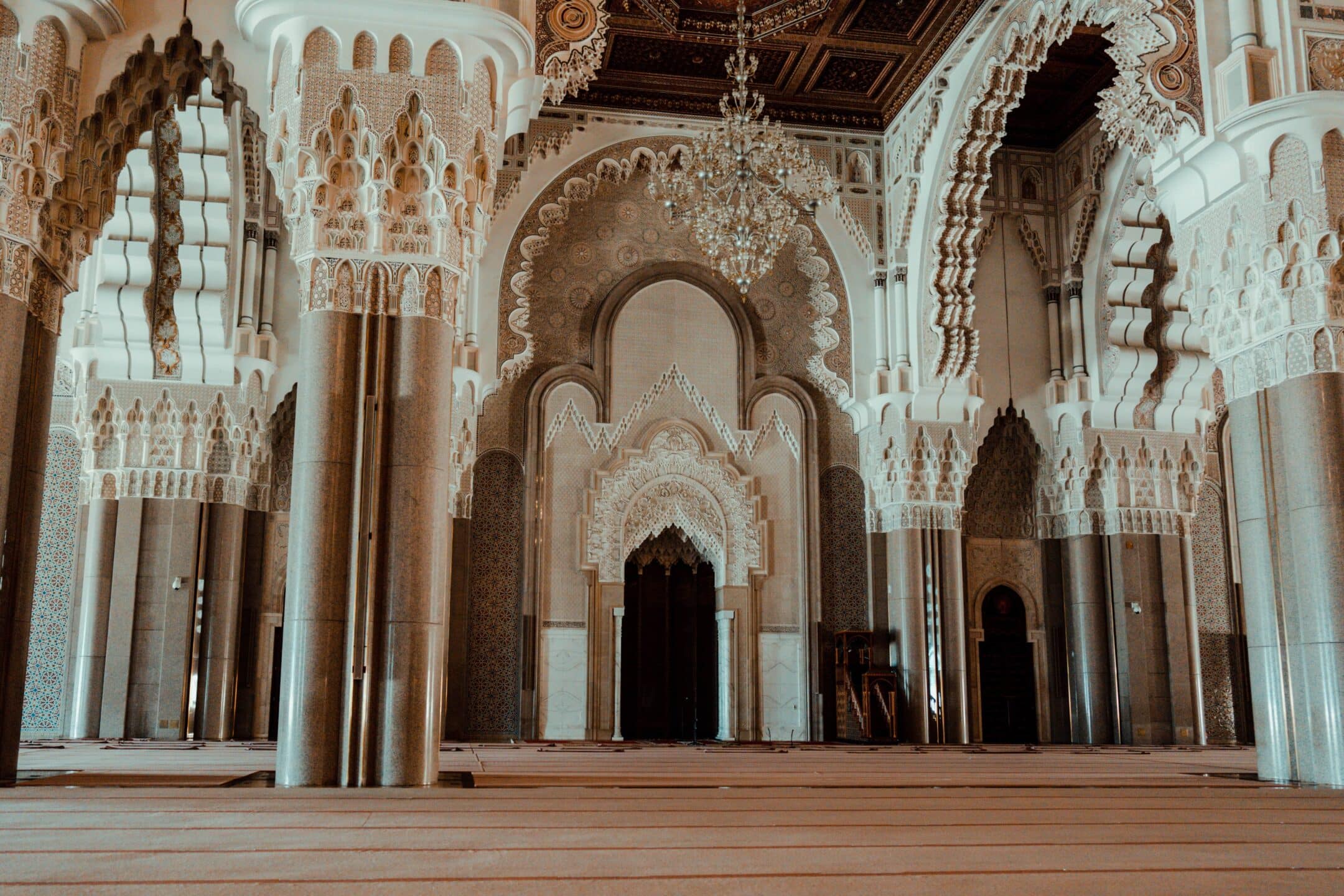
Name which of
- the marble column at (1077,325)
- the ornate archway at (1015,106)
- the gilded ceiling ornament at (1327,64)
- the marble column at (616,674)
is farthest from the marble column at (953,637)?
the gilded ceiling ornament at (1327,64)

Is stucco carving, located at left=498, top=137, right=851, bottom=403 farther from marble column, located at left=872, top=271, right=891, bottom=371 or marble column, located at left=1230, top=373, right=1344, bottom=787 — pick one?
marble column, located at left=1230, top=373, right=1344, bottom=787

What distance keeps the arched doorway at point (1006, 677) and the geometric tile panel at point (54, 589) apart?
7.99m

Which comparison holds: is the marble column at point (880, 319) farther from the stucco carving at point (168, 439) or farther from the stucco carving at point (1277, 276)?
the stucco carving at point (168, 439)

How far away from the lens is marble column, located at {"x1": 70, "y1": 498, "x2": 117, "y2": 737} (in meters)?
8.94

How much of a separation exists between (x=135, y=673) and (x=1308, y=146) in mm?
8459

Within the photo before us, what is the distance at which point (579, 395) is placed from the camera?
35.7 feet

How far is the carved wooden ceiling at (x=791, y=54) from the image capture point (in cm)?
955

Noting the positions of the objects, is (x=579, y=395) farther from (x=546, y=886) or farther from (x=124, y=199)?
(x=546, y=886)

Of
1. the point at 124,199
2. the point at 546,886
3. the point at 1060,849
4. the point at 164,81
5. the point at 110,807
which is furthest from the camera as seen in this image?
the point at 124,199

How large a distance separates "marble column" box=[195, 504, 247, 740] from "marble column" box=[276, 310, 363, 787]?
4.90 metres

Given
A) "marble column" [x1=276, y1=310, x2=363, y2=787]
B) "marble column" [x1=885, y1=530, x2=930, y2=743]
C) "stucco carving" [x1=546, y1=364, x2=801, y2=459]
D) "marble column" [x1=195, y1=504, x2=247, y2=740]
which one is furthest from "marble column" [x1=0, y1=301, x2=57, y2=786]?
"marble column" [x1=885, y1=530, x2=930, y2=743]

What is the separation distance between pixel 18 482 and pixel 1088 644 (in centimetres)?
898

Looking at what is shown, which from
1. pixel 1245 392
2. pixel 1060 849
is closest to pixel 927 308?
pixel 1245 392

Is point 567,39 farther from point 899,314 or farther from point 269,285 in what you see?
point 899,314
